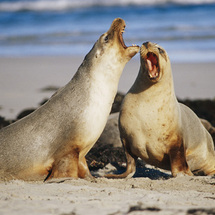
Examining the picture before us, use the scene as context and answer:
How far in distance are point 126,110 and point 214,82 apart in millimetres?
7488

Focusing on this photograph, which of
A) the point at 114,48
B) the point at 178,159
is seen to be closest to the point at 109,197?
the point at 178,159

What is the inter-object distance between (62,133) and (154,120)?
46.9 inches

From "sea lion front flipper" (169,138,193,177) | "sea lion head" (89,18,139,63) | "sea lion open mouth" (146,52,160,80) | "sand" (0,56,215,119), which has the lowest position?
"sea lion front flipper" (169,138,193,177)

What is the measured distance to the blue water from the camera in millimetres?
18703

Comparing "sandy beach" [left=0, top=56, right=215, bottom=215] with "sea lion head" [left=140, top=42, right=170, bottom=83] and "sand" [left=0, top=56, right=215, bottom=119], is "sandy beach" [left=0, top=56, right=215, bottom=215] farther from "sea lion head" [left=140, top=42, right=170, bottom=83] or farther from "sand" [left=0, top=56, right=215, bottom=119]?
"sand" [left=0, top=56, right=215, bottom=119]

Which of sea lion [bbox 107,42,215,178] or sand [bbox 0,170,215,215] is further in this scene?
sea lion [bbox 107,42,215,178]

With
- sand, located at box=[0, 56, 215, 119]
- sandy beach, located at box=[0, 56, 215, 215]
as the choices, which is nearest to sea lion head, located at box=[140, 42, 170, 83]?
sandy beach, located at box=[0, 56, 215, 215]

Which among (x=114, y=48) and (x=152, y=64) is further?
(x=152, y=64)

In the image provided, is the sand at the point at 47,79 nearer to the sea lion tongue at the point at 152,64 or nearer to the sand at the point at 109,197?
the sea lion tongue at the point at 152,64

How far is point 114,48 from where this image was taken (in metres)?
5.63

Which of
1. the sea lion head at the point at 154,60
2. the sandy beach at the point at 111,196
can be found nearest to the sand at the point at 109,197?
the sandy beach at the point at 111,196

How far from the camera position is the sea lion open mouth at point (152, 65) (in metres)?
5.66

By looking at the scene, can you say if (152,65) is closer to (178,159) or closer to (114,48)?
(114,48)

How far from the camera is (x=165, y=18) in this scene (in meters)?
27.8
